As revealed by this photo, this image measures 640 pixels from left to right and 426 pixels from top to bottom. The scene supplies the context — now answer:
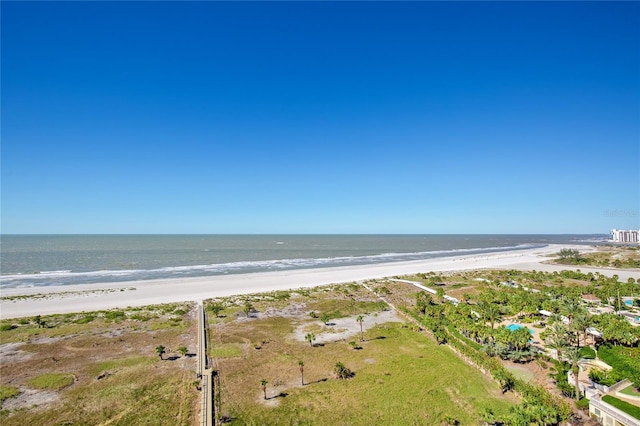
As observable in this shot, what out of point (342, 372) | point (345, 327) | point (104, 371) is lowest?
point (345, 327)

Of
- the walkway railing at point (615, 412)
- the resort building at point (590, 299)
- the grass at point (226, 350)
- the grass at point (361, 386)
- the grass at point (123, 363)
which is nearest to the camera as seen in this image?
the walkway railing at point (615, 412)

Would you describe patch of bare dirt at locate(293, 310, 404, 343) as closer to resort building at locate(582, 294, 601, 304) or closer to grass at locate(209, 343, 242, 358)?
grass at locate(209, 343, 242, 358)

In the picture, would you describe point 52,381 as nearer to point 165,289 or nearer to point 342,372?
point 342,372

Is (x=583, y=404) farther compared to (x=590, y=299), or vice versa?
(x=590, y=299)

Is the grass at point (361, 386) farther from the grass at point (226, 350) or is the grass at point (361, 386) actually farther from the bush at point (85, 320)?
the bush at point (85, 320)

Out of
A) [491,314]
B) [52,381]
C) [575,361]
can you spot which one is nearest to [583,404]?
[575,361]

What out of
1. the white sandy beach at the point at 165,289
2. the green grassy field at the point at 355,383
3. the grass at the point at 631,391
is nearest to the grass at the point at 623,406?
the grass at the point at 631,391

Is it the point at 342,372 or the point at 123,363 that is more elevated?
the point at 342,372
